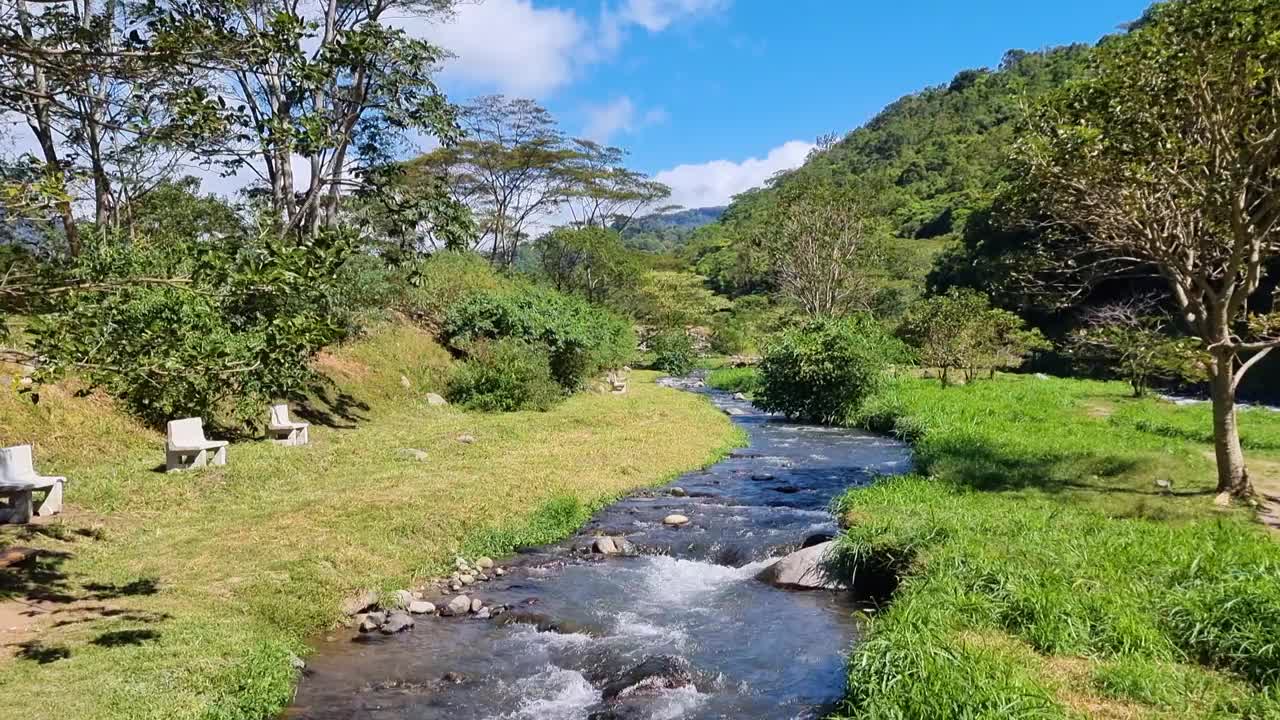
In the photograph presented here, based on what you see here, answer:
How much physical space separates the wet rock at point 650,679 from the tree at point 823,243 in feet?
113

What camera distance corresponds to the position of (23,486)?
10219 millimetres

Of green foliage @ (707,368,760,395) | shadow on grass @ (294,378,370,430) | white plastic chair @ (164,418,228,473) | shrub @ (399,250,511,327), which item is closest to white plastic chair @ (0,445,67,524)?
white plastic chair @ (164,418,228,473)

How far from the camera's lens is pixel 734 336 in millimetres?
58062

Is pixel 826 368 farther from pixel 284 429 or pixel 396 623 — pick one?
pixel 396 623

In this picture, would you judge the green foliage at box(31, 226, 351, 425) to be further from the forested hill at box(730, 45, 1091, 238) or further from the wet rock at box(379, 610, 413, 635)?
the forested hill at box(730, 45, 1091, 238)

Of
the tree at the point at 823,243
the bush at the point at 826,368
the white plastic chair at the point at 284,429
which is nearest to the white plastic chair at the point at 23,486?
the white plastic chair at the point at 284,429

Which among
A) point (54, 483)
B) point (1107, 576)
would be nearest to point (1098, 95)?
point (1107, 576)

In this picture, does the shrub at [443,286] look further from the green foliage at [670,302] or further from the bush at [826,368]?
the green foliage at [670,302]

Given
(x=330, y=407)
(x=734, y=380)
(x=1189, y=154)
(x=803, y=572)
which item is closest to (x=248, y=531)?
(x=803, y=572)

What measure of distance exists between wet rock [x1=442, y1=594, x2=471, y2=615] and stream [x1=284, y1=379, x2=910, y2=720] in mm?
189

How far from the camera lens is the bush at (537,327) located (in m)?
26.8

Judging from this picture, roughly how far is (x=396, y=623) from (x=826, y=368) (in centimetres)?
1882

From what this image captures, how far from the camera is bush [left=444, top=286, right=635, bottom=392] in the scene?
26.8m

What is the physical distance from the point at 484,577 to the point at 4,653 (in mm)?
5052
